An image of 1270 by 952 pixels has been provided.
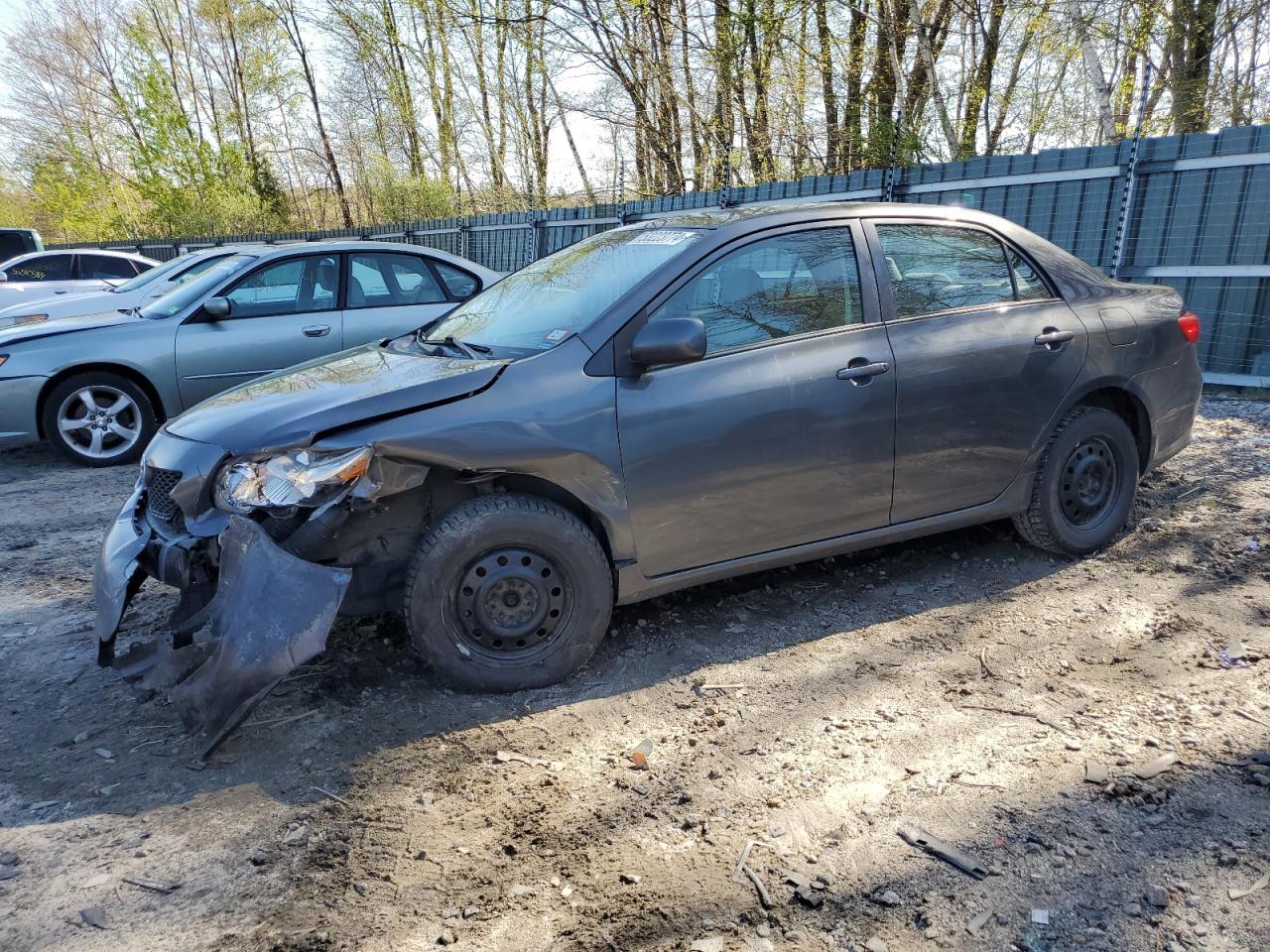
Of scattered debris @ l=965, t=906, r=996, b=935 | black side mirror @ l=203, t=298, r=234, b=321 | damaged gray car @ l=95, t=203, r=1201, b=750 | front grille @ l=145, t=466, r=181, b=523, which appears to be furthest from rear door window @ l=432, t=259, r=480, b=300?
scattered debris @ l=965, t=906, r=996, b=935

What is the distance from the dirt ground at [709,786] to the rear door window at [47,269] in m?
12.6

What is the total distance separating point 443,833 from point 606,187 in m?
17.9

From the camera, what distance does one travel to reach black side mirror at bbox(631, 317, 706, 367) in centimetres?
321

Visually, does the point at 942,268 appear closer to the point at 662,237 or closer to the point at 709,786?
the point at 662,237

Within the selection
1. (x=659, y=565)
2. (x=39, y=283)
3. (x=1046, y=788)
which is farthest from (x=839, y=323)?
(x=39, y=283)

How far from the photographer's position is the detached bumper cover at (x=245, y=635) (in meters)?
2.81

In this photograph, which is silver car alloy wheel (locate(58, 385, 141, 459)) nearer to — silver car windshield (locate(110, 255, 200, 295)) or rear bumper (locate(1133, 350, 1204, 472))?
silver car windshield (locate(110, 255, 200, 295))

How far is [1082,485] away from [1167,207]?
5.14 m

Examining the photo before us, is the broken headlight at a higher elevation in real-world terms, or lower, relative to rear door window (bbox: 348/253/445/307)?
lower

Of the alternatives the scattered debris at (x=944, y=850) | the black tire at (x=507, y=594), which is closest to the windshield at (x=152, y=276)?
the black tire at (x=507, y=594)

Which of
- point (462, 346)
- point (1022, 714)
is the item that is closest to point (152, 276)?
point (462, 346)

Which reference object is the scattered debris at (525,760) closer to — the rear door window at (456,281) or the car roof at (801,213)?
the car roof at (801,213)

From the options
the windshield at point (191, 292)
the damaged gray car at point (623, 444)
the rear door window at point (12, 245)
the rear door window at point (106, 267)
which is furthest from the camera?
the rear door window at point (12, 245)

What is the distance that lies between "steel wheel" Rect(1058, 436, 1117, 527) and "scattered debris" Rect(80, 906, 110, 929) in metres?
4.08
